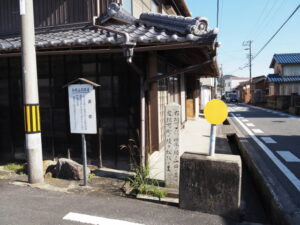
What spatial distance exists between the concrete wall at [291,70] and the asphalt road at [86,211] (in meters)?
37.1

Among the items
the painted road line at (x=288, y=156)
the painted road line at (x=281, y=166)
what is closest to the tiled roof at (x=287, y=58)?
the painted road line at (x=281, y=166)

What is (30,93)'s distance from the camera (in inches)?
204

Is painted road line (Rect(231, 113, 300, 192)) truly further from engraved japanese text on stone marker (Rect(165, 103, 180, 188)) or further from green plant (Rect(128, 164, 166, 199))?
green plant (Rect(128, 164, 166, 199))

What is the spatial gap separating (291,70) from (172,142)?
36.4 metres

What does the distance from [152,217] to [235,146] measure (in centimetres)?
808

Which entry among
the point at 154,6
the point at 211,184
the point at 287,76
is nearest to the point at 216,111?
the point at 211,184

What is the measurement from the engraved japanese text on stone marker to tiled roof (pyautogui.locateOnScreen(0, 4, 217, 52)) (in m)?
1.45

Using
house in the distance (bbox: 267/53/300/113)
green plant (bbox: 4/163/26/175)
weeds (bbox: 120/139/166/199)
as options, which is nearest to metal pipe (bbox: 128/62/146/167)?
weeds (bbox: 120/139/166/199)

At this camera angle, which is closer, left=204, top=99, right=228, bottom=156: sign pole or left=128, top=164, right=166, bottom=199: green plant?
left=204, top=99, right=228, bottom=156: sign pole

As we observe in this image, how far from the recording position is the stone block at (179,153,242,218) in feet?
12.8

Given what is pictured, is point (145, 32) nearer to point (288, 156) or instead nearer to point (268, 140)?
point (288, 156)

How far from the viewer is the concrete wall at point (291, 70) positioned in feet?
115

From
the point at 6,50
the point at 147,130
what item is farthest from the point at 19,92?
the point at 147,130

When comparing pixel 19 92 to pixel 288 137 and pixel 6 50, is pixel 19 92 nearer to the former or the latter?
pixel 6 50
